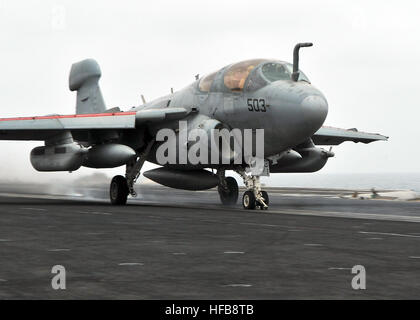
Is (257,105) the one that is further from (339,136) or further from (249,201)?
(339,136)

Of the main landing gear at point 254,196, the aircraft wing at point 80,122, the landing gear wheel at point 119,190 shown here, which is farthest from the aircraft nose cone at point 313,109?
the landing gear wheel at point 119,190

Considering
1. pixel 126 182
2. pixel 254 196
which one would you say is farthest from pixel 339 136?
pixel 126 182

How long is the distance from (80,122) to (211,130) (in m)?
4.66

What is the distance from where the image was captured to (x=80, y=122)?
23797mm

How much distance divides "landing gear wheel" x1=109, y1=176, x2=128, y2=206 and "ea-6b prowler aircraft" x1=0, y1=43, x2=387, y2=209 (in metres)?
0.03

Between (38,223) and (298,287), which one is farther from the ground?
(38,223)

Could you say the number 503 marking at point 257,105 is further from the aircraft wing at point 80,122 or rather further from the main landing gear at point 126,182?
the main landing gear at point 126,182

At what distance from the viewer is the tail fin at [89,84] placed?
32156 millimetres

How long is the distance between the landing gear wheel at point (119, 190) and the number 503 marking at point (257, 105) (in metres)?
6.00

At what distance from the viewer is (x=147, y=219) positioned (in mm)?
17016

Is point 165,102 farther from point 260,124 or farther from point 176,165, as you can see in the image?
point 260,124
